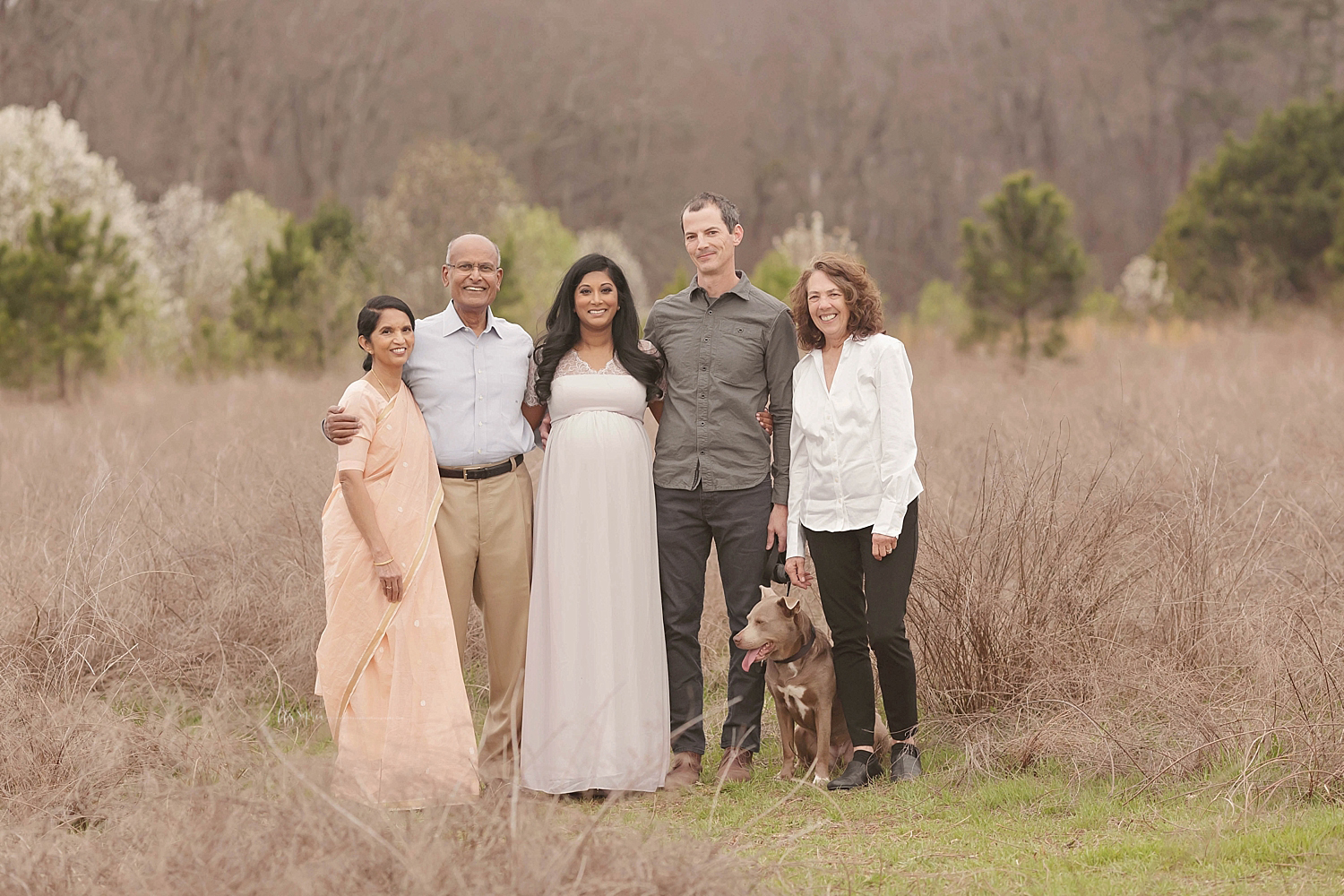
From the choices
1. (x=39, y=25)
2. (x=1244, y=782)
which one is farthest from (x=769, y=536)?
(x=39, y=25)

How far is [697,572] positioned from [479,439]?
1083 mm

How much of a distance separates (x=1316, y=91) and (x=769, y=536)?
59.6 m

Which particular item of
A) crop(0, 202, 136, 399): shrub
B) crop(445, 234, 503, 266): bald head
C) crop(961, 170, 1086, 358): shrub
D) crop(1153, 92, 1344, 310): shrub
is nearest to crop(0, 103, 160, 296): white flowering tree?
crop(0, 202, 136, 399): shrub

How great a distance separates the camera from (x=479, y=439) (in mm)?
4742

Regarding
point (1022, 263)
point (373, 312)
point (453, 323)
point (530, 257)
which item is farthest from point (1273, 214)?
point (530, 257)

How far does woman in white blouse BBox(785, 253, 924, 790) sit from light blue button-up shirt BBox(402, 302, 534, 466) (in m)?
1.17

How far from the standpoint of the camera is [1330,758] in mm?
4398

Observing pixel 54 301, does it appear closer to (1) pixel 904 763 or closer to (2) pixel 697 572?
(2) pixel 697 572

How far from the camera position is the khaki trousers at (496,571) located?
4738mm

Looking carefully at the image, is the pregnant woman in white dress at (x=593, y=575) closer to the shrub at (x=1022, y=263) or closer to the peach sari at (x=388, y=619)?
the peach sari at (x=388, y=619)

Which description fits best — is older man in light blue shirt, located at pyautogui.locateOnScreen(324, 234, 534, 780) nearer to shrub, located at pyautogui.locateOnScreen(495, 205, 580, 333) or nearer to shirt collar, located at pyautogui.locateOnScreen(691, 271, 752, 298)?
shirt collar, located at pyautogui.locateOnScreen(691, 271, 752, 298)

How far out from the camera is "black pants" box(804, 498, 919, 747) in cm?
470

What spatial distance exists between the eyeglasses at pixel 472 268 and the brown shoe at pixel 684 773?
216 cm

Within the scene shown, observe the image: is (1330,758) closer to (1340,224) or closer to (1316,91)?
(1340,224)
